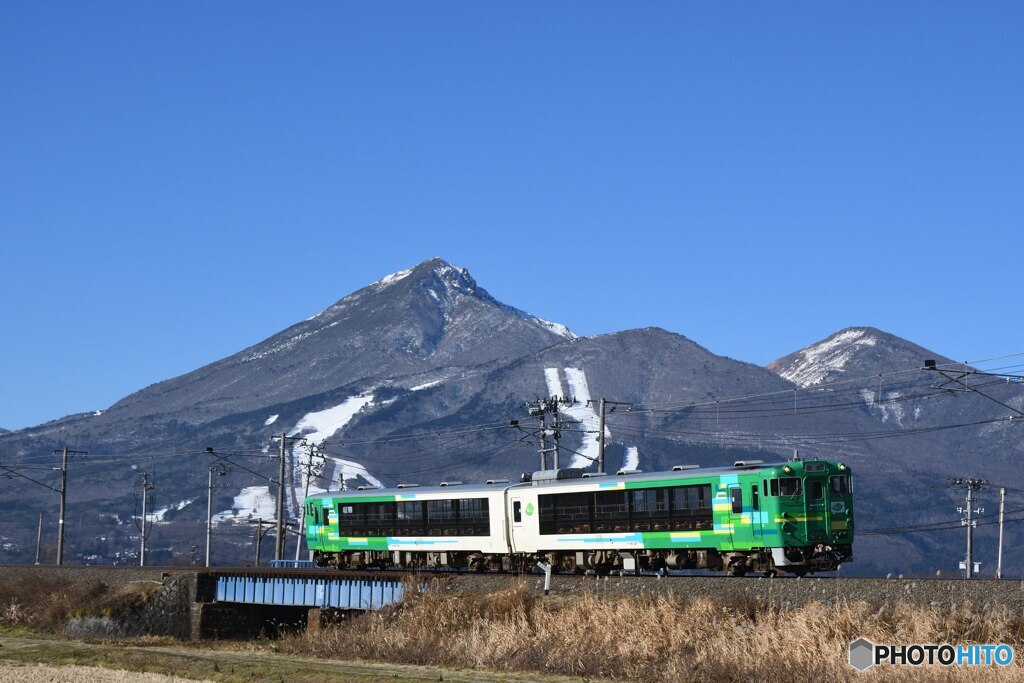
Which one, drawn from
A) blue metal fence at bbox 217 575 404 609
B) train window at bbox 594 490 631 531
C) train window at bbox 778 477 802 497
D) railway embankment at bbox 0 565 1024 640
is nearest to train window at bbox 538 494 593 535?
train window at bbox 594 490 631 531

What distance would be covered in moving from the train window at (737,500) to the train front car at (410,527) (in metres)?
12.3

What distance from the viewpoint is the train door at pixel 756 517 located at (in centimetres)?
4703

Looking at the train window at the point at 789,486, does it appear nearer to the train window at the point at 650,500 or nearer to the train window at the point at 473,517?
the train window at the point at 650,500

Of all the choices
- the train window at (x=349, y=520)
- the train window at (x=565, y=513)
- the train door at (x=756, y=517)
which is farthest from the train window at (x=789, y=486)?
the train window at (x=349, y=520)

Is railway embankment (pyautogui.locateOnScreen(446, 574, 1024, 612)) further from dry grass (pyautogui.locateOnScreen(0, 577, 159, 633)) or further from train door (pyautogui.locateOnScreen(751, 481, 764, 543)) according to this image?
dry grass (pyautogui.locateOnScreen(0, 577, 159, 633))

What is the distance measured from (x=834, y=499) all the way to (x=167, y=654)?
2453 centimetres

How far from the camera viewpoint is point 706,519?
48656 millimetres

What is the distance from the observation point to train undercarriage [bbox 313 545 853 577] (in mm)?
47375

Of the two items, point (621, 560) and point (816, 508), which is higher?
point (816, 508)

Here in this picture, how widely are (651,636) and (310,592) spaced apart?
67.3ft

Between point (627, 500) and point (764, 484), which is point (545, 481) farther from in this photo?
point (764, 484)

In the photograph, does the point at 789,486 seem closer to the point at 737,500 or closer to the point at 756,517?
the point at 756,517

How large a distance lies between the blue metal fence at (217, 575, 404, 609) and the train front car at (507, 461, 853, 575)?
6.55m

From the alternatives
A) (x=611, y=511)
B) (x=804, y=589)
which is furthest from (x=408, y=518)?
(x=804, y=589)
